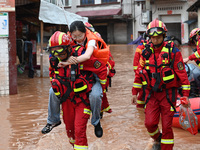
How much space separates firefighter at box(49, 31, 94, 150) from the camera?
430 cm

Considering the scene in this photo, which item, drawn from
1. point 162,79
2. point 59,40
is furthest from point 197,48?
point 59,40

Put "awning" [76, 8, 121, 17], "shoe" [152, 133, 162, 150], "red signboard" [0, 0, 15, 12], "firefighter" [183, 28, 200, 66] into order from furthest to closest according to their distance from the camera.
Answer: "awning" [76, 8, 121, 17] → "red signboard" [0, 0, 15, 12] → "firefighter" [183, 28, 200, 66] → "shoe" [152, 133, 162, 150]

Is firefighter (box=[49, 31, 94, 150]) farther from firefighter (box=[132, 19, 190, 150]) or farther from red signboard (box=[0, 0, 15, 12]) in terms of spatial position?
red signboard (box=[0, 0, 15, 12])

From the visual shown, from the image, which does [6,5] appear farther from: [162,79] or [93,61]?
[162,79]

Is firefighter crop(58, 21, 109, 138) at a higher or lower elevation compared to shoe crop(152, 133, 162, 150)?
higher

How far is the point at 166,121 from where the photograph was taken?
4.73 meters

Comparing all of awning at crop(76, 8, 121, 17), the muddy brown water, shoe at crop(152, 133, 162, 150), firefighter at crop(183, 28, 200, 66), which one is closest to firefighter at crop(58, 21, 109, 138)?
shoe at crop(152, 133, 162, 150)

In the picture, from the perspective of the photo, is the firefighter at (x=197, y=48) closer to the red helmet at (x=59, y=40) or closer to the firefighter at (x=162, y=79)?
the firefighter at (x=162, y=79)

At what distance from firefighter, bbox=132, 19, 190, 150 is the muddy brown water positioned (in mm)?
903

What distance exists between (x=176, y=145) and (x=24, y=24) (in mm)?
12498

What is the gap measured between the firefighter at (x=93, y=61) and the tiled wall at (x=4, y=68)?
5.74m

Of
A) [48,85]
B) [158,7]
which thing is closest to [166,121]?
[48,85]

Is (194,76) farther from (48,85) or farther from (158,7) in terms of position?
(158,7)

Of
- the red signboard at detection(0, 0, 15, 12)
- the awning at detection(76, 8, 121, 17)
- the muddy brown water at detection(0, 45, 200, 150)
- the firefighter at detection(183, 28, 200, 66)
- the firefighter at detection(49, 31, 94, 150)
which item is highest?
the awning at detection(76, 8, 121, 17)
